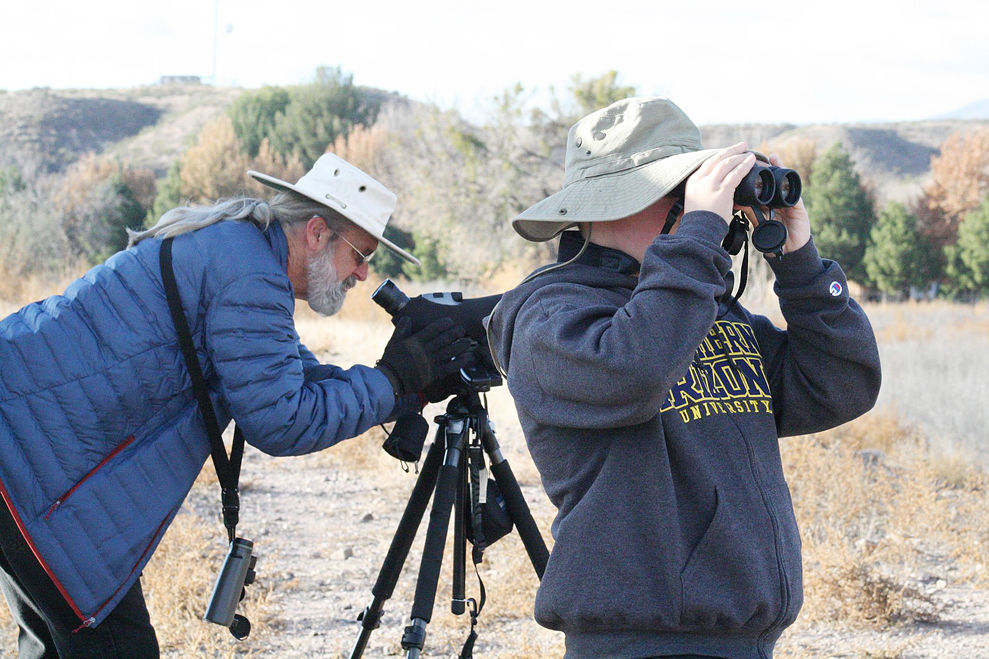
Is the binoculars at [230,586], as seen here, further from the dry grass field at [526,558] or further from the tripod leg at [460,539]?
the dry grass field at [526,558]

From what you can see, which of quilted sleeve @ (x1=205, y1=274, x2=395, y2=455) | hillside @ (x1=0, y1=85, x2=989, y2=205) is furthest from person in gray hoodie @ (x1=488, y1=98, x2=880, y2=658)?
hillside @ (x1=0, y1=85, x2=989, y2=205)

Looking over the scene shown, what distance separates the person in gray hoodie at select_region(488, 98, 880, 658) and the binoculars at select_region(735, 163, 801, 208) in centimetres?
6

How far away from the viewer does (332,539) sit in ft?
15.3

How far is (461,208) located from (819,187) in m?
11.7

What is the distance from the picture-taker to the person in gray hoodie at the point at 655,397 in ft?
4.33

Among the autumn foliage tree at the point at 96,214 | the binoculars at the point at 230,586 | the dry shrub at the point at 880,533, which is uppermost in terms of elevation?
the binoculars at the point at 230,586

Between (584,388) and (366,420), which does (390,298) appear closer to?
(366,420)

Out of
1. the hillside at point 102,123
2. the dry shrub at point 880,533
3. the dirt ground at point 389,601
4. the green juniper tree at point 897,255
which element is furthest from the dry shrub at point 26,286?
the hillside at point 102,123

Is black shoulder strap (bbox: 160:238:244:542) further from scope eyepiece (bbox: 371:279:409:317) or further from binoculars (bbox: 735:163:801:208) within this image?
binoculars (bbox: 735:163:801:208)

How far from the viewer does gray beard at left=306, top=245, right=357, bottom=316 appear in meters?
2.45

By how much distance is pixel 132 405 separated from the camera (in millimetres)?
2025

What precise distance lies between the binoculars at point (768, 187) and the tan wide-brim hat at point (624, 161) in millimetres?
87

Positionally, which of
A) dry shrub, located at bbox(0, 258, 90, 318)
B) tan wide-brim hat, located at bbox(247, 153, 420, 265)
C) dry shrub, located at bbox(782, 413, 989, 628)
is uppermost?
tan wide-brim hat, located at bbox(247, 153, 420, 265)

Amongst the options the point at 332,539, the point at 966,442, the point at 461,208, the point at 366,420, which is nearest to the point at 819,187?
the point at 461,208
